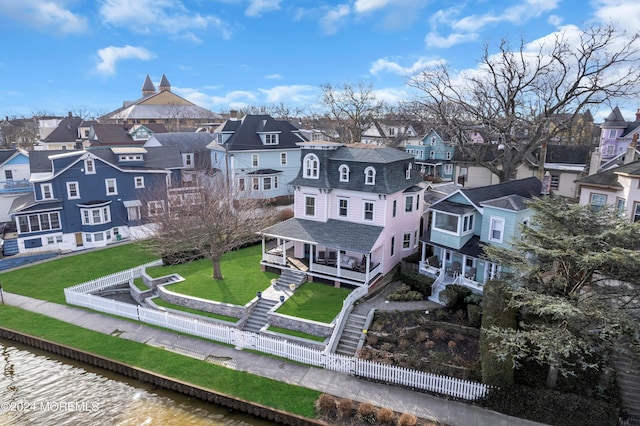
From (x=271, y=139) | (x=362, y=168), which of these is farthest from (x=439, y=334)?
(x=271, y=139)

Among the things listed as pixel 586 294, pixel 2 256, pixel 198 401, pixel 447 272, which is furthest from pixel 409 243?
pixel 2 256

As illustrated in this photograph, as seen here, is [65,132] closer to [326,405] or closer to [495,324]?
[326,405]

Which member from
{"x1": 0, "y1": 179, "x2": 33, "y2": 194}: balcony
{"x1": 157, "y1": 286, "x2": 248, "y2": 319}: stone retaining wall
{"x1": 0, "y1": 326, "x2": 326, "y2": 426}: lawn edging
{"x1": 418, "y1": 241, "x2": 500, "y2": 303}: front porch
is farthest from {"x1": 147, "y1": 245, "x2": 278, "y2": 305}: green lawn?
{"x1": 0, "y1": 179, "x2": 33, "y2": 194}: balcony

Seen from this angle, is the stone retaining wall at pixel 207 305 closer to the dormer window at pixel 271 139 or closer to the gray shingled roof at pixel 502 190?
the gray shingled roof at pixel 502 190

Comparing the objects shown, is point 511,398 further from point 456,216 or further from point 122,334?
point 122,334

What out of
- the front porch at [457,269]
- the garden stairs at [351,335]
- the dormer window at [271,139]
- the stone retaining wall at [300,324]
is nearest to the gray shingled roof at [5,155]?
the dormer window at [271,139]

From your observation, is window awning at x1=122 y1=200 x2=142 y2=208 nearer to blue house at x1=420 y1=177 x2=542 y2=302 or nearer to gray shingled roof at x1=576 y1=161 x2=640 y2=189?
blue house at x1=420 y1=177 x2=542 y2=302

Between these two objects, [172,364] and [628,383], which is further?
[172,364]
